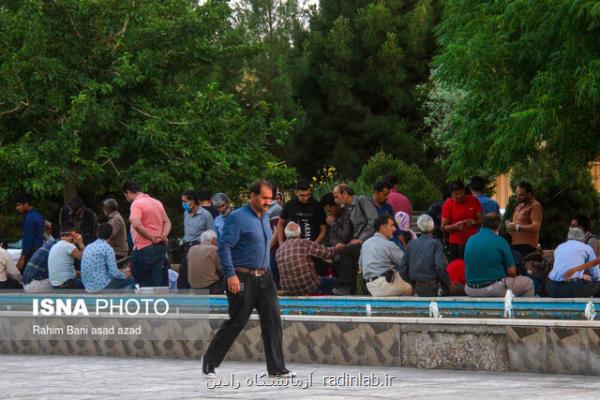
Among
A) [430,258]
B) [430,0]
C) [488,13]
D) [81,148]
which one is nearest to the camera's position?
[430,258]

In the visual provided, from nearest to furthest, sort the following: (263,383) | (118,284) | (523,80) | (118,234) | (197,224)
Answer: (263,383) < (118,284) < (197,224) < (118,234) < (523,80)

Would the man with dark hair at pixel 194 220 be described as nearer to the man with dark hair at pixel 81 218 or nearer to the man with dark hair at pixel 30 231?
the man with dark hair at pixel 81 218

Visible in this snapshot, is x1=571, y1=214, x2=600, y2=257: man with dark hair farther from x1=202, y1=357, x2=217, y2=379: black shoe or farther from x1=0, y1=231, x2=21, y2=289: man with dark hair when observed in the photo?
x1=0, y1=231, x2=21, y2=289: man with dark hair

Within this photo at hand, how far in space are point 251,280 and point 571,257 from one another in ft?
12.6

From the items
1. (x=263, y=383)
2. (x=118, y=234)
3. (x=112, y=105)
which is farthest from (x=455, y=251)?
(x=112, y=105)

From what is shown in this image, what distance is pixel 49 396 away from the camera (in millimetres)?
11516

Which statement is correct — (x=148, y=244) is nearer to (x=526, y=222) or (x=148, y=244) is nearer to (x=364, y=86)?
(x=526, y=222)

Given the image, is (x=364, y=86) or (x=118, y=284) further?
(x=364, y=86)

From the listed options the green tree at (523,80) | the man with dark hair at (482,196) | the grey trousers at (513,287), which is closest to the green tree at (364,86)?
the green tree at (523,80)

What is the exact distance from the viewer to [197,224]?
59.2ft

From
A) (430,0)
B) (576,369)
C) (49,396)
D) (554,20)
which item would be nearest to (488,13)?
(554,20)

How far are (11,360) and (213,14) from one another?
2128 centimetres

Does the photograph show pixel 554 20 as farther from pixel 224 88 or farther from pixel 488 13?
pixel 224 88

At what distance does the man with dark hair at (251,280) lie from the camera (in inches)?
483
